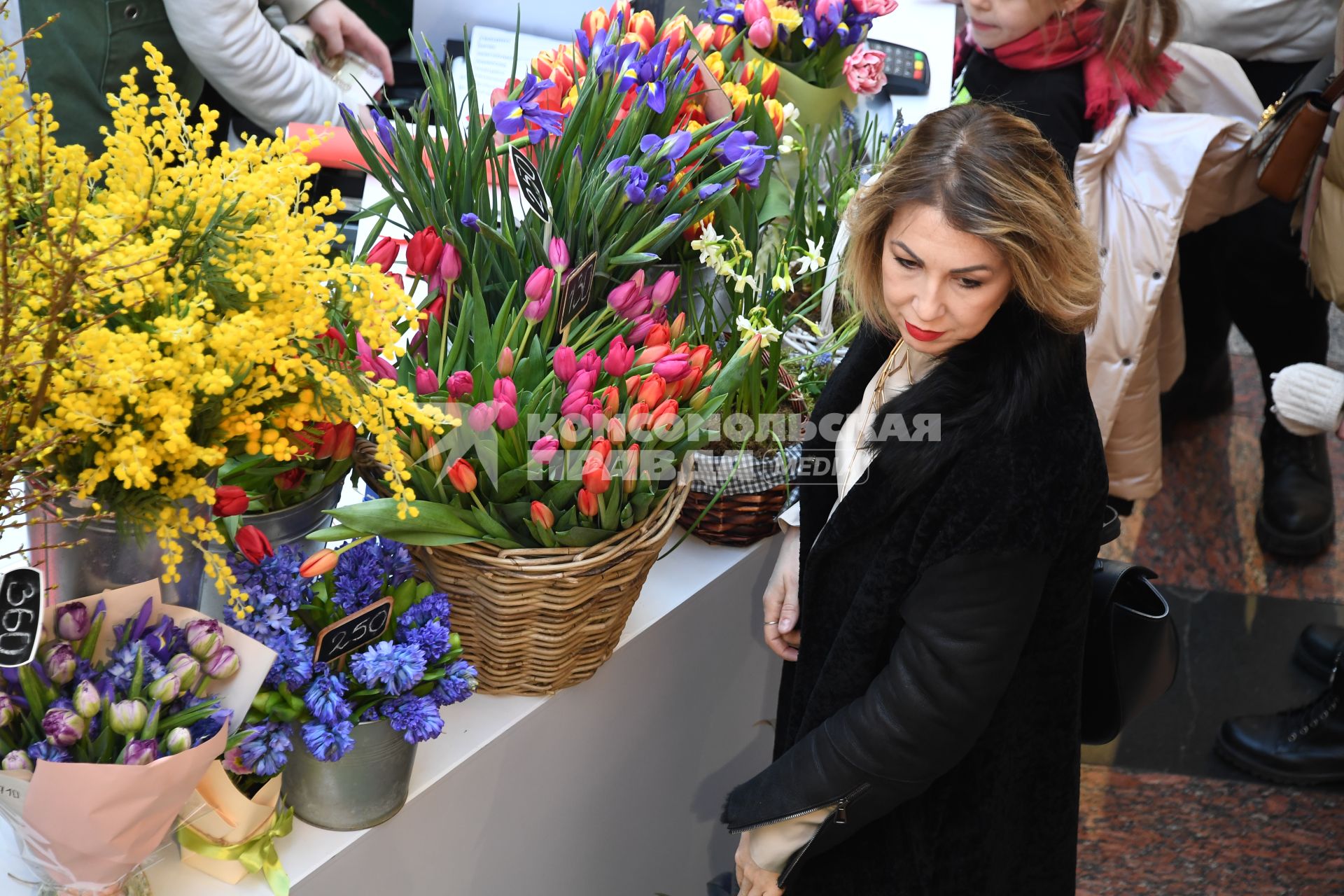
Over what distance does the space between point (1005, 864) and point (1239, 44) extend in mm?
2200

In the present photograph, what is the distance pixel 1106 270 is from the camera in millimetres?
2289

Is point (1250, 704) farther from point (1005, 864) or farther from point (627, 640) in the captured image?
point (627, 640)

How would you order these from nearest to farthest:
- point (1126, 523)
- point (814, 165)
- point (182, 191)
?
point (182, 191) → point (814, 165) → point (1126, 523)

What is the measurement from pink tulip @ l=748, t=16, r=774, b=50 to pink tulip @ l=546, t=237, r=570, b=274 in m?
0.80

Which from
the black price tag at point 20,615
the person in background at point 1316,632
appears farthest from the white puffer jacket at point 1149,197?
the black price tag at point 20,615

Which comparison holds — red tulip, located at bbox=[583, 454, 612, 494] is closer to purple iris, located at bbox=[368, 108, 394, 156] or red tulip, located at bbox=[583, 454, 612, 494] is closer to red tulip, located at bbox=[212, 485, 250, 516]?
red tulip, located at bbox=[212, 485, 250, 516]

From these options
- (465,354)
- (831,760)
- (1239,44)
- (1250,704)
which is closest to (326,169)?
(465,354)

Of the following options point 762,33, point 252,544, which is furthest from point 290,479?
point 762,33

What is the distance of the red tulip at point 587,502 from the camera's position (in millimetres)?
1168

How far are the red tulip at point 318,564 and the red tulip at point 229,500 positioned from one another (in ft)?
0.25

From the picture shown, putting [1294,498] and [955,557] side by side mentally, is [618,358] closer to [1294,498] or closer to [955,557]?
[955,557]

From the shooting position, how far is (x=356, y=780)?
1.12 meters

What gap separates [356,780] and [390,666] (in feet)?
0.48

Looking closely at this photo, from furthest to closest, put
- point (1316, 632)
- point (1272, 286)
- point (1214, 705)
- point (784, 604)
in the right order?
1. point (1272, 286)
2. point (1316, 632)
3. point (1214, 705)
4. point (784, 604)
